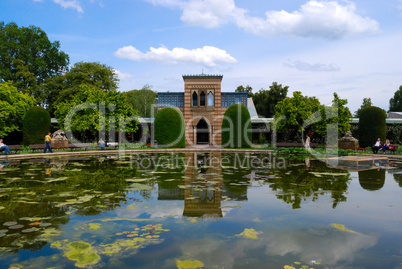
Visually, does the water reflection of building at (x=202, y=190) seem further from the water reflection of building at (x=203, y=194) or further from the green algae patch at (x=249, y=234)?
the green algae patch at (x=249, y=234)

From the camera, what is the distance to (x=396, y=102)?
58.2 metres

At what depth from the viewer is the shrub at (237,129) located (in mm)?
27844

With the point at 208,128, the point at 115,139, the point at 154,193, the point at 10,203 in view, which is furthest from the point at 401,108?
the point at 10,203

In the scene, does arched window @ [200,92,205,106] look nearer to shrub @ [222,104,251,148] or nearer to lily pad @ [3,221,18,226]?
shrub @ [222,104,251,148]

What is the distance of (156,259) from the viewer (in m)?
4.39

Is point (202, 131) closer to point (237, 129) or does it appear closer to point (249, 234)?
point (237, 129)

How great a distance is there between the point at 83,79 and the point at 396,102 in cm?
6030

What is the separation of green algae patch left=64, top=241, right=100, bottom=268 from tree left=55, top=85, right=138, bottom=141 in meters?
22.5

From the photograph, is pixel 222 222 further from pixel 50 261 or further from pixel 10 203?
pixel 10 203

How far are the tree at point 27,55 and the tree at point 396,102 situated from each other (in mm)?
63227

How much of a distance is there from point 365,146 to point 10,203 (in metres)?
26.8

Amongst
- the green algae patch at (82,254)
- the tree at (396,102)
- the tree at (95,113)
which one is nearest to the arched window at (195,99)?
the tree at (95,113)

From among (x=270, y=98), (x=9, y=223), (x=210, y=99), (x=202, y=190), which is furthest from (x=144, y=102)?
(x=9, y=223)

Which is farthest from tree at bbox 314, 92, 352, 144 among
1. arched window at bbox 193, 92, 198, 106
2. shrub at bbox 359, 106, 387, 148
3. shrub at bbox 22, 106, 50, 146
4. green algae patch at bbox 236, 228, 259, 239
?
shrub at bbox 22, 106, 50, 146
